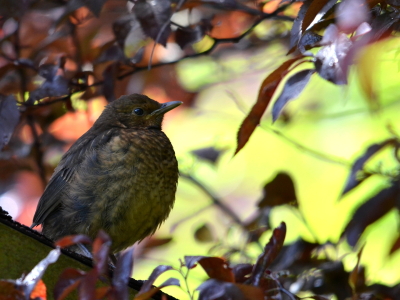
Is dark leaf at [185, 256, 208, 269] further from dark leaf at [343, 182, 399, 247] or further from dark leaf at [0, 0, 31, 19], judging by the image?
dark leaf at [0, 0, 31, 19]

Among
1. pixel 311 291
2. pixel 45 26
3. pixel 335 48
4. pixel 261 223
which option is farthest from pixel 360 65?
pixel 45 26

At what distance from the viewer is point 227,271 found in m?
1.73

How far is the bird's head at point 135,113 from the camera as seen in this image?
3727 mm

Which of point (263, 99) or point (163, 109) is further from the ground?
point (163, 109)

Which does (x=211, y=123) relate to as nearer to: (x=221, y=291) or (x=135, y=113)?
(x=135, y=113)

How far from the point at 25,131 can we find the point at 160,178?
1.11 meters

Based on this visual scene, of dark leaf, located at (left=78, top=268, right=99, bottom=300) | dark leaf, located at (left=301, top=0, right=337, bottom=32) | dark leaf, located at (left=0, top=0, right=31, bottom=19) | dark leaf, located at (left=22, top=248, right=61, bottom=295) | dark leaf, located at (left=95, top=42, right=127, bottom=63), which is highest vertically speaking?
dark leaf, located at (left=0, top=0, right=31, bottom=19)

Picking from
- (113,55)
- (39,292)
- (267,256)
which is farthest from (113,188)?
(39,292)

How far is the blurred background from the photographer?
313 centimetres

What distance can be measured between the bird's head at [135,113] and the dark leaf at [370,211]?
148 cm

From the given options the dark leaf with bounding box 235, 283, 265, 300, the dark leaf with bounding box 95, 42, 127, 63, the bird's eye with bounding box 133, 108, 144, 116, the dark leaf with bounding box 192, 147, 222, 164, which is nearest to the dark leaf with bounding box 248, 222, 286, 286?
the dark leaf with bounding box 235, 283, 265, 300

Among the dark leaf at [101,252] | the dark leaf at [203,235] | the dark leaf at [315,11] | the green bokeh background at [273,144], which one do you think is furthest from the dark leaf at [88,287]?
the green bokeh background at [273,144]

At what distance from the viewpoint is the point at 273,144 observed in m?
5.76

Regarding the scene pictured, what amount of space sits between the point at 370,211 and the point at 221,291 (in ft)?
4.25
